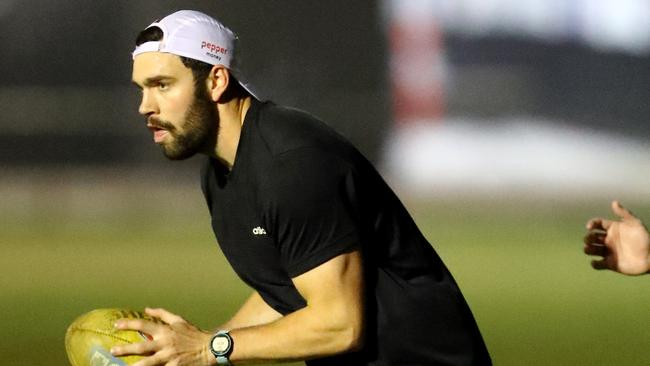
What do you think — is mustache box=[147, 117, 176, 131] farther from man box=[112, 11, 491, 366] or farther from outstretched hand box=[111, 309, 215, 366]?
outstretched hand box=[111, 309, 215, 366]

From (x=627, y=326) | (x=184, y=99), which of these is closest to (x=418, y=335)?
(x=184, y=99)

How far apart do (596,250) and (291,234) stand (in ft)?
4.88

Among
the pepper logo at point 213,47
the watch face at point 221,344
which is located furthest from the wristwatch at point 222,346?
the pepper logo at point 213,47

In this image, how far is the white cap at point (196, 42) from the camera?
16.0 ft

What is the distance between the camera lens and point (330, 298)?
14.7 ft

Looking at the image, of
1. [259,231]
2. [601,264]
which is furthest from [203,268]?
[259,231]

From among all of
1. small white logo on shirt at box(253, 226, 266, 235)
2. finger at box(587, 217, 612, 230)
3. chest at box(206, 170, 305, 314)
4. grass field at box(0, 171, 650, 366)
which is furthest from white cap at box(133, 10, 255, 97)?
grass field at box(0, 171, 650, 366)

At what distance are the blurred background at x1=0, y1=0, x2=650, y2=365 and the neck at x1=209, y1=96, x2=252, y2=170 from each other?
431 inches

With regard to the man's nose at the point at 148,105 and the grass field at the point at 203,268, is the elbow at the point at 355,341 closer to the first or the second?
the man's nose at the point at 148,105

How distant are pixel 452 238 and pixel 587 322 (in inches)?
200

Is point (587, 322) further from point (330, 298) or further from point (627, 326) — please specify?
point (330, 298)

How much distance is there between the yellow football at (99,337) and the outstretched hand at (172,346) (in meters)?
0.11

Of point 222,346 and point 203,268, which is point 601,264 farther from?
point 203,268

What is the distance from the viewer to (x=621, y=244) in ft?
17.9
